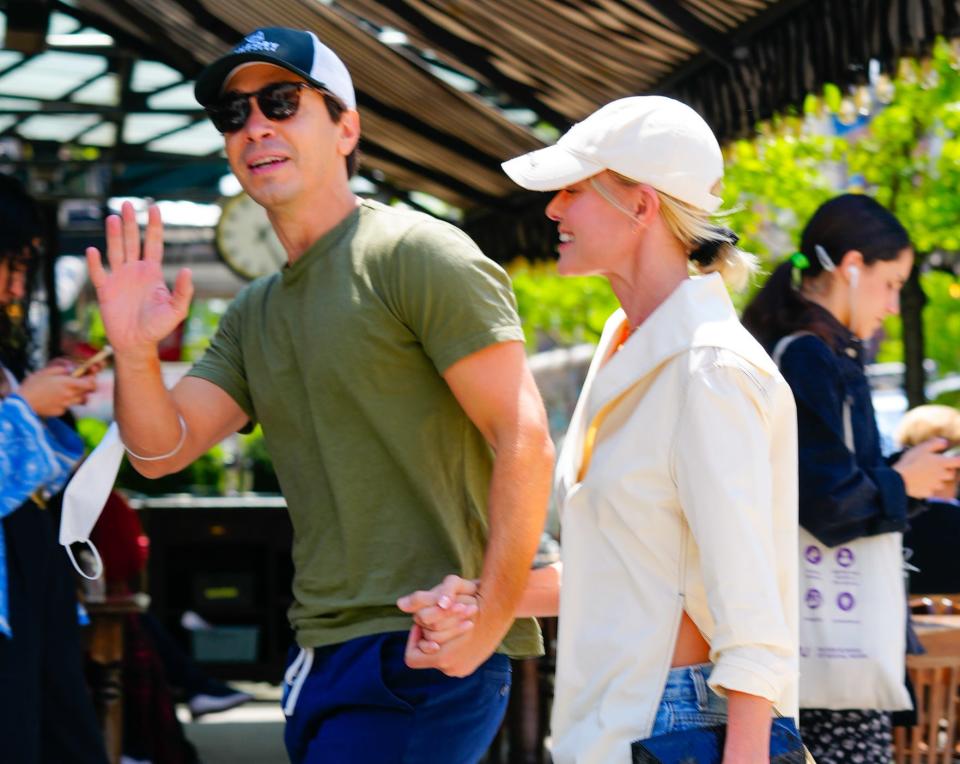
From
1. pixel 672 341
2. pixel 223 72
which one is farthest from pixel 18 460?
pixel 672 341

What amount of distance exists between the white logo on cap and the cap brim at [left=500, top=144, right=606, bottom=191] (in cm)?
63

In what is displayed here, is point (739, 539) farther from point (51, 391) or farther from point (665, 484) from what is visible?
point (51, 391)

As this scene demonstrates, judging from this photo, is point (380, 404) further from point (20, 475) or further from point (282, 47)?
point (20, 475)

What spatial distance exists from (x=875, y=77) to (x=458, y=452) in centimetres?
237

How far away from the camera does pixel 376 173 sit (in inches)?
402

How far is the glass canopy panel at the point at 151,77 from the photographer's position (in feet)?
32.8

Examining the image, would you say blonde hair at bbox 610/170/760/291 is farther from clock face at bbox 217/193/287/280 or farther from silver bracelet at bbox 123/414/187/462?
clock face at bbox 217/193/287/280

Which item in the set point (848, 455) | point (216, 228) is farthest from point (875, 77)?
point (216, 228)

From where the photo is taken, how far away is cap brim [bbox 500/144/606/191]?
273 cm

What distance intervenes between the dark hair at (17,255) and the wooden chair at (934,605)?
2.85m

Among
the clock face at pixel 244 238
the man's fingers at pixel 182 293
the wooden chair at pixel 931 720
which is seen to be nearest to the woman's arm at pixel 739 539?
the man's fingers at pixel 182 293

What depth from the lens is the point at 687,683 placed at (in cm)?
250

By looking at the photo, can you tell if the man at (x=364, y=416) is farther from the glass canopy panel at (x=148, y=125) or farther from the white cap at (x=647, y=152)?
the glass canopy panel at (x=148, y=125)

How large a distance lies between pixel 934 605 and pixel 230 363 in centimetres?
278
